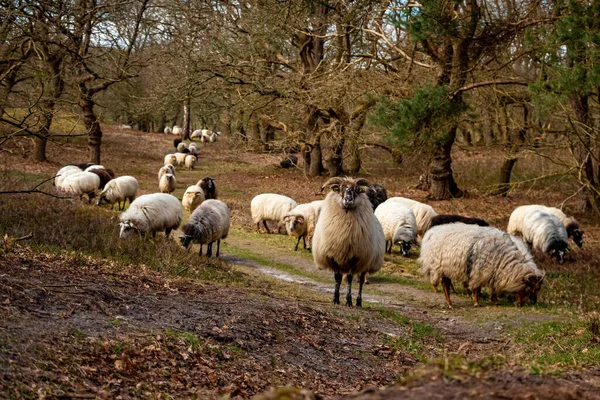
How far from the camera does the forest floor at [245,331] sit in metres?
4.47

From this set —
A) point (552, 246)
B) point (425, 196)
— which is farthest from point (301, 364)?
point (425, 196)

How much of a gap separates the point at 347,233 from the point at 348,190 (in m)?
0.72

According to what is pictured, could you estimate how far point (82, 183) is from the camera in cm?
2220

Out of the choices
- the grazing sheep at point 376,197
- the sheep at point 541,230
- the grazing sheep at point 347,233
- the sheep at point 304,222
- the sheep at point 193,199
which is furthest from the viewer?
the sheep at point 193,199

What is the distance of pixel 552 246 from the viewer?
1659cm

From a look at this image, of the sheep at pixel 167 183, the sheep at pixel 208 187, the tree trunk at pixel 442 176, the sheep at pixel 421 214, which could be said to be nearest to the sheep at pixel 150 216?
the sheep at pixel 421 214

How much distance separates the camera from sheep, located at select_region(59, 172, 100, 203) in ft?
72.0

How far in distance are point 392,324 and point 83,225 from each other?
7005 mm

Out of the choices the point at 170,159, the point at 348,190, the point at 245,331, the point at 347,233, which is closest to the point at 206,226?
the point at 347,233

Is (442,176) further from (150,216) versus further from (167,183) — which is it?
(150,216)

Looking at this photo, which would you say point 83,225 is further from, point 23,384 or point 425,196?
point 425,196

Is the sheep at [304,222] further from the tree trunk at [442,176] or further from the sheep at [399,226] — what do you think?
the tree trunk at [442,176]

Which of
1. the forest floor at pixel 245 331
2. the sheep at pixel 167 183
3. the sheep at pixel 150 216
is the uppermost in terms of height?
the sheep at pixel 167 183

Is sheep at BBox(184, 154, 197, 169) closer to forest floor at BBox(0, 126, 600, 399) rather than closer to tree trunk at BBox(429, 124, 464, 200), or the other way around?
tree trunk at BBox(429, 124, 464, 200)
